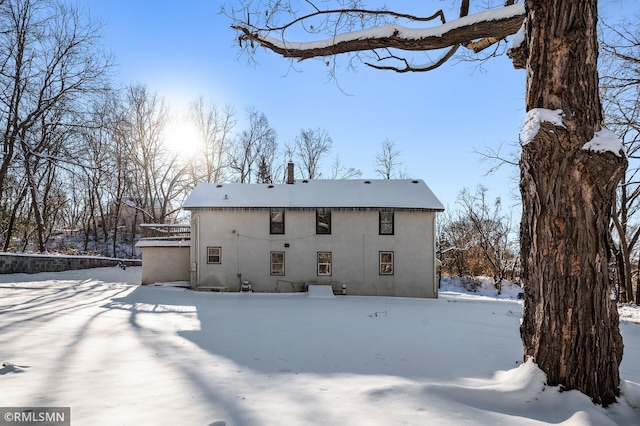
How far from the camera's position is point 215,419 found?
2.69 meters

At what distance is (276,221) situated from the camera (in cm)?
1698

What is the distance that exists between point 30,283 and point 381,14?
632 inches

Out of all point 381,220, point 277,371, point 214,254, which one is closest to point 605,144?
point 277,371

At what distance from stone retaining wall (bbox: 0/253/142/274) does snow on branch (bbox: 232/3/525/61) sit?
16652 millimetres

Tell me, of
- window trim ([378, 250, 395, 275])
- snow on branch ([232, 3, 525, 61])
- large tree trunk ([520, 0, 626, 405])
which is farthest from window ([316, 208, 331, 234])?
large tree trunk ([520, 0, 626, 405])

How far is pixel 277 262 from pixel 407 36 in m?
13.6

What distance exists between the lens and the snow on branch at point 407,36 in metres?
3.93

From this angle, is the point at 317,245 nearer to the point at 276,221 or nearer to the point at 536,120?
the point at 276,221

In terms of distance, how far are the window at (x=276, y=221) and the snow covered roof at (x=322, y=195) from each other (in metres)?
0.36

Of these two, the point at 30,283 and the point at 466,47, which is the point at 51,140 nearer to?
the point at 30,283

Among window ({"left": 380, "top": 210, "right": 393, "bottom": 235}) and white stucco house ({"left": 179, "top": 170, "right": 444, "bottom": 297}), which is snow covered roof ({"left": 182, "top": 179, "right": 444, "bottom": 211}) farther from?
window ({"left": 380, "top": 210, "right": 393, "bottom": 235})

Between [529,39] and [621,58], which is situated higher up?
[621,58]

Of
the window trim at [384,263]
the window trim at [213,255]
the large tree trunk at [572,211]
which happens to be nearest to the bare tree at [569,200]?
the large tree trunk at [572,211]

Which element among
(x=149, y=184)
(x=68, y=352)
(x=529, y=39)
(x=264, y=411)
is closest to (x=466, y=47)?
(x=529, y=39)
